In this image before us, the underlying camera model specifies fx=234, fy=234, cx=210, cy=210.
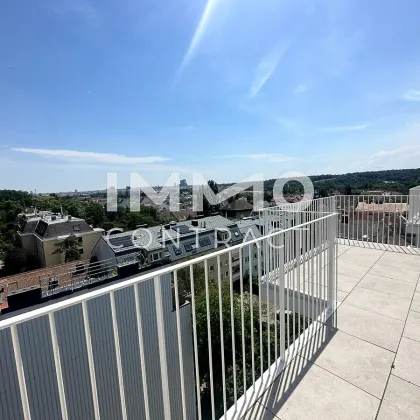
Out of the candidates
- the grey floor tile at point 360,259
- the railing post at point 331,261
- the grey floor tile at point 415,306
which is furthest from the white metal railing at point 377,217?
the grey floor tile at point 415,306

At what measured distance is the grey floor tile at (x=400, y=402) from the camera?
1466mm

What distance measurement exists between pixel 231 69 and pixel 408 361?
24.7ft

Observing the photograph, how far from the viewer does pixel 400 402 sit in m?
1.55

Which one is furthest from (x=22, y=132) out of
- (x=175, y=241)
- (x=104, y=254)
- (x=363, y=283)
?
(x=363, y=283)

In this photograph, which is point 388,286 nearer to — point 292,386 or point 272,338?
point 272,338

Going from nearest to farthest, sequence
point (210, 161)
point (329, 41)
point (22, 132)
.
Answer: point (329, 41), point (22, 132), point (210, 161)

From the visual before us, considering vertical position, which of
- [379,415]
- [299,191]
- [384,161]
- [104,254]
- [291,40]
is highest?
[291,40]

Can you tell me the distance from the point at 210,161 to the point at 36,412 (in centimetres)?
2505

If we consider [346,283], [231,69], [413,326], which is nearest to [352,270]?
[346,283]

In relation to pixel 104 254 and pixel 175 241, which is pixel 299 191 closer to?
pixel 175 241

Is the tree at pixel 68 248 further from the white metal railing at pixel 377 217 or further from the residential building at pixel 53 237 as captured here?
the white metal railing at pixel 377 217

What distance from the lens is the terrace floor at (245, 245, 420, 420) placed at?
1522mm

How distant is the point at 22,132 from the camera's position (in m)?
20.4

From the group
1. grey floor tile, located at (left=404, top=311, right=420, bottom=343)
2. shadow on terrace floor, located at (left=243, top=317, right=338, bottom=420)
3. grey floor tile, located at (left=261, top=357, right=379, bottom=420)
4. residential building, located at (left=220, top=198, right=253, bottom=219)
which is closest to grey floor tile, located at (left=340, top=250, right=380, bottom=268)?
grey floor tile, located at (left=404, top=311, right=420, bottom=343)
